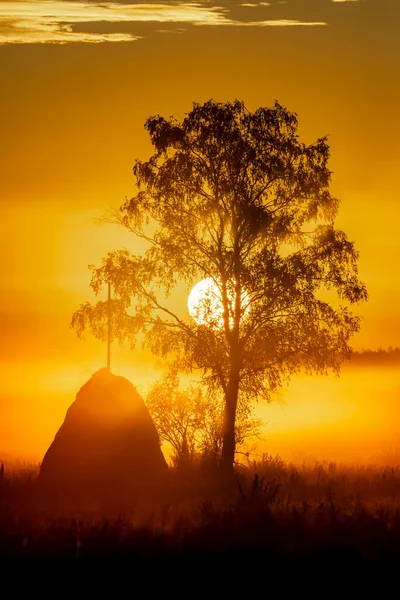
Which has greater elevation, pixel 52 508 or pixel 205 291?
pixel 205 291

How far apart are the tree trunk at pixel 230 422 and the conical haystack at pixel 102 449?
6.93 meters

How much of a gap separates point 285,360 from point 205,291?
327cm

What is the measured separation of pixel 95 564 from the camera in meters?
13.9

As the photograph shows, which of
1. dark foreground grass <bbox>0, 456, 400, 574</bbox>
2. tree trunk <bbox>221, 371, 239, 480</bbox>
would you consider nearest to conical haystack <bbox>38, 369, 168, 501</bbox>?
dark foreground grass <bbox>0, 456, 400, 574</bbox>

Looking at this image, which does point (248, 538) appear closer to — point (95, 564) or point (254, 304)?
point (95, 564)

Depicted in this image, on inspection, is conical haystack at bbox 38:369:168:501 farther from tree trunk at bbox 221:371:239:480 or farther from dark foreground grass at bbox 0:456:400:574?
tree trunk at bbox 221:371:239:480

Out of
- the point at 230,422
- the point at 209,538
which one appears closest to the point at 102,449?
the point at 230,422

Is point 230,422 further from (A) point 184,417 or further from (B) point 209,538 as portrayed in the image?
(B) point 209,538

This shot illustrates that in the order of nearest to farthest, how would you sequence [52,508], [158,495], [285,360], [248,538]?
[248,538], [52,508], [158,495], [285,360]

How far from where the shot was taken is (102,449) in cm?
2280

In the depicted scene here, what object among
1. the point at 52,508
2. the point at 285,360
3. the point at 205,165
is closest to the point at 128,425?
the point at 52,508

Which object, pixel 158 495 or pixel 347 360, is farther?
pixel 347 360

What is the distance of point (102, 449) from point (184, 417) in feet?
29.6

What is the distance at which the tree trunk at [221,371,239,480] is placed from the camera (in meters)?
30.1
